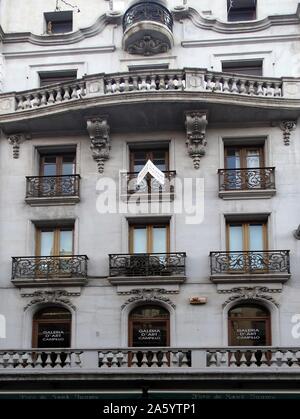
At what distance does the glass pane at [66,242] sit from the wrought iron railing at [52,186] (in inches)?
46.4

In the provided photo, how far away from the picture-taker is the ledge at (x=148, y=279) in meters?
21.4

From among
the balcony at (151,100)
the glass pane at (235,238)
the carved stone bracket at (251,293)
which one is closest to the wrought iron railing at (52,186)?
the balcony at (151,100)

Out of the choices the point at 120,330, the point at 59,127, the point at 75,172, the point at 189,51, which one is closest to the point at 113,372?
the point at 120,330

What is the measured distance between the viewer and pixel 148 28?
944 inches

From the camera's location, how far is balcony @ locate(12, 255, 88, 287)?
71.2 ft

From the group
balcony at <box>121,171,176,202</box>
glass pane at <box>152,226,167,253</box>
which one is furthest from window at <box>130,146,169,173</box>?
glass pane at <box>152,226,167,253</box>

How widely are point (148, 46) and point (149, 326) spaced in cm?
926

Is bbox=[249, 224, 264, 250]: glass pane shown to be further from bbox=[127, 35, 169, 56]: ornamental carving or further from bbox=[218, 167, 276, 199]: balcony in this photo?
bbox=[127, 35, 169, 56]: ornamental carving

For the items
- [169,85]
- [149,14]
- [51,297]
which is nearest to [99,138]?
[169,85]

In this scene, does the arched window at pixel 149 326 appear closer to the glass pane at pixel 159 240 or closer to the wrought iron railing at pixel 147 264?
the wrought iron railing at pixel 147 264

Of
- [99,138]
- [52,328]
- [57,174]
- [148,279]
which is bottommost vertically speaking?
[52,328]

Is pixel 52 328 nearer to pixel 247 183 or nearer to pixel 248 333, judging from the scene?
pixel 248 333

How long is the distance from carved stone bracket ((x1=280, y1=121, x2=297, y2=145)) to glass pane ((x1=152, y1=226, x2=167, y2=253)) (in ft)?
15.2

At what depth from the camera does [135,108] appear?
22.5 m
